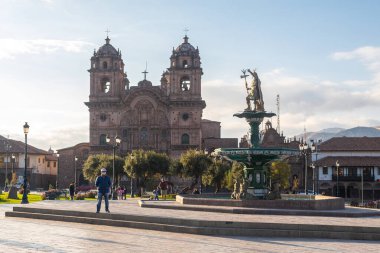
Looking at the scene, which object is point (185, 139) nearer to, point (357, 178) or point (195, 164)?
point (195, 164)

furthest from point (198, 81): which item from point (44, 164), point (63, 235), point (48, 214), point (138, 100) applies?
point (63, 235)

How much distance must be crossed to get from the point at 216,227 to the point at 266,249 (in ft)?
10.5

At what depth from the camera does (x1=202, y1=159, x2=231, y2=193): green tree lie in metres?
56.9

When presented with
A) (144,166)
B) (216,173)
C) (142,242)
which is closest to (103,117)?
(144,166)

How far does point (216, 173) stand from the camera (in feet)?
187

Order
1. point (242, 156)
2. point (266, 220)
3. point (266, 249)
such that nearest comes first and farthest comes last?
point (266, 249)
point (266, 220)
point (242, 156)

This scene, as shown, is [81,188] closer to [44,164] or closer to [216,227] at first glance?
A: [44,164]

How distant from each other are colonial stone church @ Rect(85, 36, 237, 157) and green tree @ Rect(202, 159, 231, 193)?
62.5 ft

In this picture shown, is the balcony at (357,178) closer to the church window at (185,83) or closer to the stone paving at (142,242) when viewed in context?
the church window at (185,83)

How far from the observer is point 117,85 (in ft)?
264

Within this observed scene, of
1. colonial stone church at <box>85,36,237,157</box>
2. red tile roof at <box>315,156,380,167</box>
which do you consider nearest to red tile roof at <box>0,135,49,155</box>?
colonial stone church at <box>85,36,237,157</box>

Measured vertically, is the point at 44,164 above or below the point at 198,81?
below

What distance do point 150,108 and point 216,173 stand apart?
24.5 m

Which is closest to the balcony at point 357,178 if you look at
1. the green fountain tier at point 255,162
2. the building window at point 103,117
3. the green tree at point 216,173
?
the green tree at point 216,173
